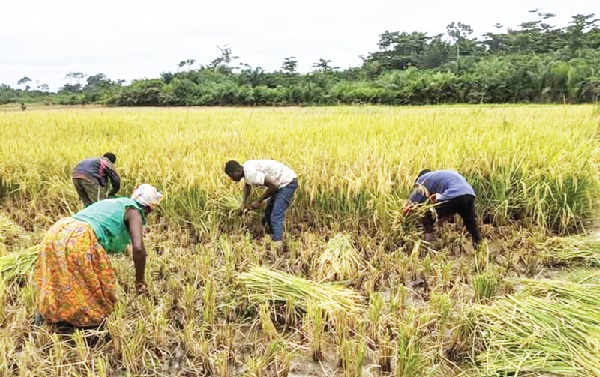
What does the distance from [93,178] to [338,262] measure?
10.7ft

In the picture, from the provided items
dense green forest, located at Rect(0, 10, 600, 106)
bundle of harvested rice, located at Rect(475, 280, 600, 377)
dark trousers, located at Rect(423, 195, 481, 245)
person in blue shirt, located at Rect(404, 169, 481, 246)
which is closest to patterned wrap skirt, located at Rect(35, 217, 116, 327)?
bundle of harvested rice, located at Rect(475, 280, 600, 377)

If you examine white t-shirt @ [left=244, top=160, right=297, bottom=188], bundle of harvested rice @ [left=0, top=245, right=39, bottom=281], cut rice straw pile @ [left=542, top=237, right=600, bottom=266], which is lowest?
cut rice straw pile @ [left=542, top=237, right=600, bottom=266]

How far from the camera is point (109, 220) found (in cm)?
325

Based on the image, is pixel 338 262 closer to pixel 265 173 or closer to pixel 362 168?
pixel 265 173

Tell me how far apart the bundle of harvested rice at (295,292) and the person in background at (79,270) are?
31.4 inches

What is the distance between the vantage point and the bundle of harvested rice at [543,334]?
8.27 ft

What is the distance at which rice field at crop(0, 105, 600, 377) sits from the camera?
9.04ft

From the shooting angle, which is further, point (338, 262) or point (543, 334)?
point (338, 262)

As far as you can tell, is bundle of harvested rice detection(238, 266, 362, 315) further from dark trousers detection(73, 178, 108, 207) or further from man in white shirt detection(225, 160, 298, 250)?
dark trousers detection(73, 178, 108, 207)

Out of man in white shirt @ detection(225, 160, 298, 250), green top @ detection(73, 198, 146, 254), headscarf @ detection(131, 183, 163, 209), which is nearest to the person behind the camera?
green top @ detection(73, 198, 146, 254)

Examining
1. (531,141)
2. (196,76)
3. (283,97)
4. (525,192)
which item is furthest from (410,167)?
(196,76)

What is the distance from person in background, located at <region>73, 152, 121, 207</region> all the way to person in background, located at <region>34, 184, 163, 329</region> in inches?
97.6

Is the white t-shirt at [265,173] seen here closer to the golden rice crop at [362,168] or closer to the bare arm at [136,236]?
the golden rice crop at [362,168]

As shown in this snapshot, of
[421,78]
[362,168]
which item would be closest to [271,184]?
[362,168]
